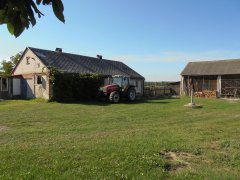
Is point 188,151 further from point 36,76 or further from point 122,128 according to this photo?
point 36,76

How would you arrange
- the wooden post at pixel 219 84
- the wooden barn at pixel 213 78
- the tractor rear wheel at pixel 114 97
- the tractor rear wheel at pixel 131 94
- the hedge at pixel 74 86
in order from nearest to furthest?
the tractor rear wheel at pixel 114 97 < the hedge at pixel 74 86 < the tractor rear wheel at pixel 131 94 < the wooden barn at pixel 213 78 < the wooden post at pixel 219 84

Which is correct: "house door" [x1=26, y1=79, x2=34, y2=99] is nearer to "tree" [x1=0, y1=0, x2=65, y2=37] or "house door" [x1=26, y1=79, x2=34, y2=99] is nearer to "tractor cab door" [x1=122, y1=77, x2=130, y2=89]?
"tractor cab door" [x1=122, y1=77, x2=130, y2=89]

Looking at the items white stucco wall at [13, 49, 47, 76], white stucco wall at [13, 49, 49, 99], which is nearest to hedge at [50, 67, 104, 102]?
white stucco wall at [13, 49, 49, 99]

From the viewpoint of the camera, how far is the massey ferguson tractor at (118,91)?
26906 millimetres

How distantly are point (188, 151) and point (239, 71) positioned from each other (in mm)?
30635

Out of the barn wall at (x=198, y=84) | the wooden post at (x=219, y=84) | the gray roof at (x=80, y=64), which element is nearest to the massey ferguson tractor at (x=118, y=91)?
the gray roof at (x=80, y=64)

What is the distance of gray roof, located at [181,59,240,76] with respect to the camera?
124 ft

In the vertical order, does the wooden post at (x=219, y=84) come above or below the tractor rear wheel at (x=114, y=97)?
above

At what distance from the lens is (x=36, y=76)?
31.1 meters

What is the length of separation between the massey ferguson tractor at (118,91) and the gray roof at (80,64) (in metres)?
4.88

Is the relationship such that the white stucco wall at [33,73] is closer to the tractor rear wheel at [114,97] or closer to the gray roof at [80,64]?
the gray roof at [80,64]

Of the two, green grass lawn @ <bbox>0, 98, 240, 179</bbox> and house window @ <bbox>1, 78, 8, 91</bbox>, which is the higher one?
house window @ <bbox>1, 78, 8, 91</bbox>

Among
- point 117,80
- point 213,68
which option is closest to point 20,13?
point 117,80

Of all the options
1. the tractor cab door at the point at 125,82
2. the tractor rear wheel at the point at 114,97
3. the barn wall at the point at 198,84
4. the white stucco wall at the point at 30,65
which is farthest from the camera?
the barn wall at the point at 198,84
